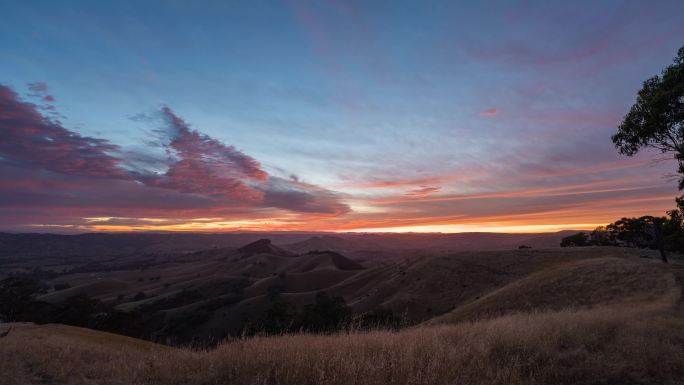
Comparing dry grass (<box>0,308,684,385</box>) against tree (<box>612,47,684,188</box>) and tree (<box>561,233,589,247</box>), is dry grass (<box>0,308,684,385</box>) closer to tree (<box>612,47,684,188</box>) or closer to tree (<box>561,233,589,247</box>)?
tree (<box>612,47,684,188</box>)

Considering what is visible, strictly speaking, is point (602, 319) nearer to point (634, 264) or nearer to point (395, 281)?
point (634, 264)

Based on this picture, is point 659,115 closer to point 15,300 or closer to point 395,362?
point 395,362

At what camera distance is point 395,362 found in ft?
20.4

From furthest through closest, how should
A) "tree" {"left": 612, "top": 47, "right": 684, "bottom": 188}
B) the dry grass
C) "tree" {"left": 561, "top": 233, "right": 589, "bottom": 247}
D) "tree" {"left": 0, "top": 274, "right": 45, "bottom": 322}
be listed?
"tree" {"left": 561, "top": 233, "right": 589, "bottom": 247}, "tree" {"left": 0, "top": 274, "right": 45, "bottom": 322}, "tree" {"left": 612, "top": 47, "right": 684, "bottom": 188}, the dry grass

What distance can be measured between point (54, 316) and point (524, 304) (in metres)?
67.1

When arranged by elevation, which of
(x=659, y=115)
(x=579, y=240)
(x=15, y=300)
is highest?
(x=659, y=115)

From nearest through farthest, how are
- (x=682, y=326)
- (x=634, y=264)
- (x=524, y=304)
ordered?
(x=682, y=326), (x=524, y=304), (x=634, y=264)

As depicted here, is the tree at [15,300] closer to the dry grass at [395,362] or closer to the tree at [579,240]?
the dry grass at [395,362]

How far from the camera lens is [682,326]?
34.2 feet

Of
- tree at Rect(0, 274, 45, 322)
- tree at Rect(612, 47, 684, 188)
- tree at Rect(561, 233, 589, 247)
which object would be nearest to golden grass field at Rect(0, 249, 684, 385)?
tree at Rect(612, 47, 684, 188)

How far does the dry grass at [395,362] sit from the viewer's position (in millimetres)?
5742

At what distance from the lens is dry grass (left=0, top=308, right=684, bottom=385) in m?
5.74

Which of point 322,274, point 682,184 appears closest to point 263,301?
point 322,274

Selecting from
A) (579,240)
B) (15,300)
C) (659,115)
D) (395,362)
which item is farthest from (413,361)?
(579,240)
